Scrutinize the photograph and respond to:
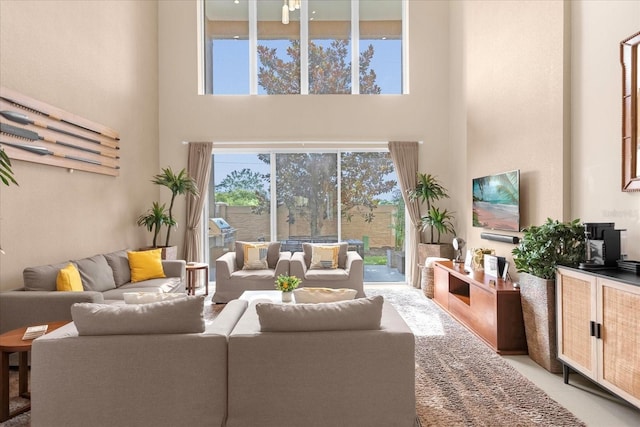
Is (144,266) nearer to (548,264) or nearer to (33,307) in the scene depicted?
(33,307)

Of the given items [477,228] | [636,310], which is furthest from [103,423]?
[477,228]

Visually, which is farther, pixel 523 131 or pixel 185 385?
pixel 523 131

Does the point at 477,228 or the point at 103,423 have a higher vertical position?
the point at 477,228

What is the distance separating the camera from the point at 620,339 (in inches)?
97.7

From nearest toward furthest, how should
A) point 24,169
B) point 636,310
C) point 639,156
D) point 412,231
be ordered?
point 636,310 < point 639,156 < point 24,169 < point 412,231

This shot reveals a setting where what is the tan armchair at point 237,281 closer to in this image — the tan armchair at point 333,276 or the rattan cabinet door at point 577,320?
the tan armchair at point 333,276

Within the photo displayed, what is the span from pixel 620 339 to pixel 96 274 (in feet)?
15.3

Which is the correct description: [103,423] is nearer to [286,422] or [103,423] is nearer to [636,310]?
[286,422]

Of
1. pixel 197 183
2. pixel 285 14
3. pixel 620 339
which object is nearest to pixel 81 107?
pixel 197 183

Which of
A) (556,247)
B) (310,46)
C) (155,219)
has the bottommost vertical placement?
(556,247)

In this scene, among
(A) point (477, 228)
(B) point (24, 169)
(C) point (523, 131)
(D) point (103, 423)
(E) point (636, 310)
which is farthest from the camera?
(A) point (477, 228)

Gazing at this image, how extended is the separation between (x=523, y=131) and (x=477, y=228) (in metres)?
1.73

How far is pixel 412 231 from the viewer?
23.1ft

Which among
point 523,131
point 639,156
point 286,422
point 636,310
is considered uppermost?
point 523,131
